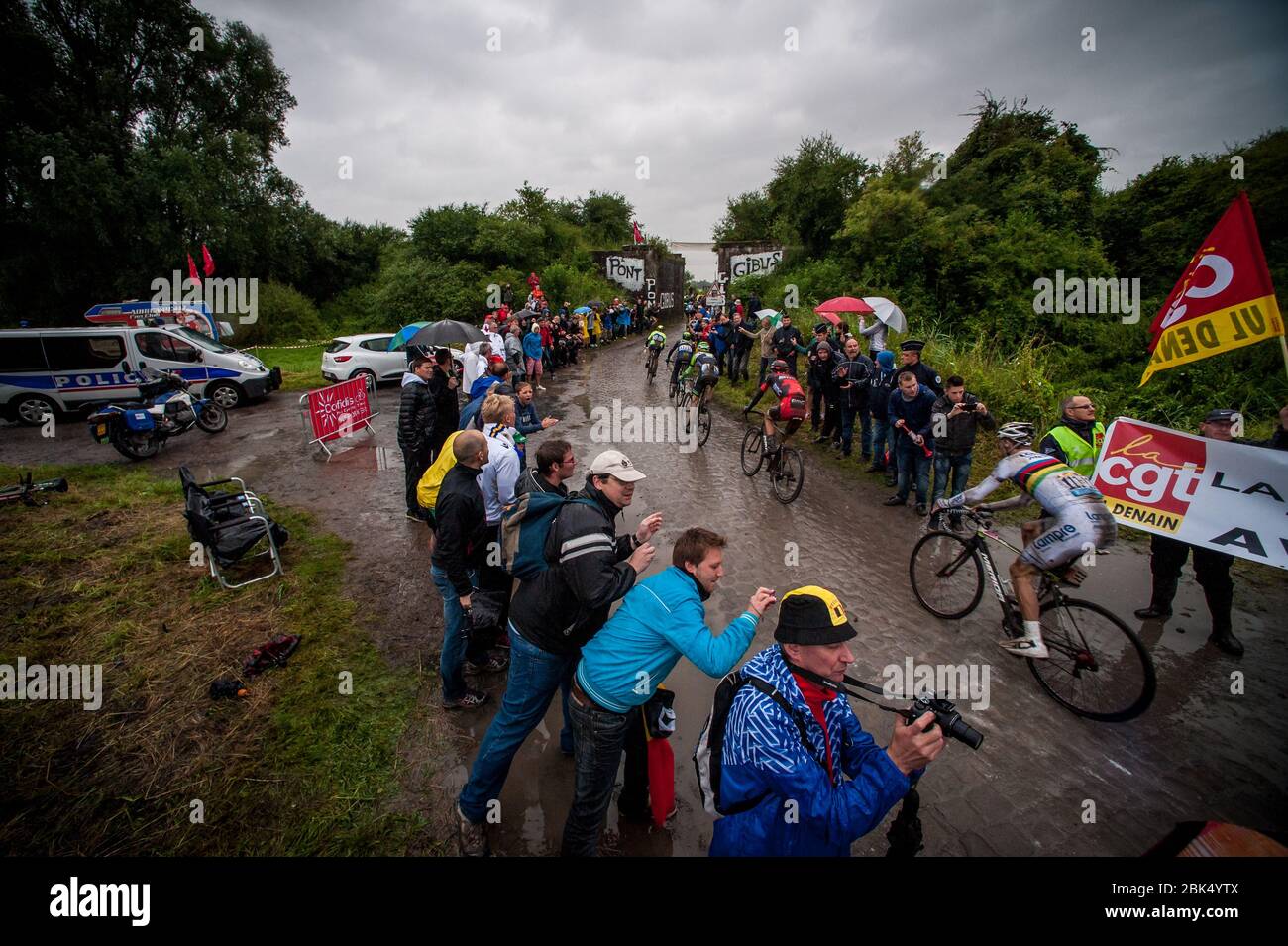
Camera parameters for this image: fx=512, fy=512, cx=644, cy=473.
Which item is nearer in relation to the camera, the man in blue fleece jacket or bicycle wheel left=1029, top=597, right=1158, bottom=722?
the man in blue fleece jacket

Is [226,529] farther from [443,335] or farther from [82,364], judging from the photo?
[82,364]

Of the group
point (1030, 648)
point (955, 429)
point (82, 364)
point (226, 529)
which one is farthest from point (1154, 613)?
point (82, 364)

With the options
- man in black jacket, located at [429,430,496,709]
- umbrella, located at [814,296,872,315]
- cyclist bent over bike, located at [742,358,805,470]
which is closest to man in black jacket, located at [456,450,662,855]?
man in black jacket, located at [429,430,496,709]

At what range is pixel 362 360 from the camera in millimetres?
14367

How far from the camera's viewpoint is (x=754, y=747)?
6.01ft

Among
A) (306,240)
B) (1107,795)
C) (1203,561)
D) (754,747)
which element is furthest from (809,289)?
(306,240)

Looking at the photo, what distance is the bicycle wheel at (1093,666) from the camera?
3.78 metres

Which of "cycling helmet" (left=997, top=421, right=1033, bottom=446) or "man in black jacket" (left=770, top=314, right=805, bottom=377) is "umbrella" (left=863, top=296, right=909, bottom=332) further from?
"cycling helmet" (left=997, top=421, right=1033, bottom=446)

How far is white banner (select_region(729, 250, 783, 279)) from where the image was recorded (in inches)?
1072

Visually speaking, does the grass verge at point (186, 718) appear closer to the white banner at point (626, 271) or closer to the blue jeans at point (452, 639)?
the blue jeans at point (452, 639)

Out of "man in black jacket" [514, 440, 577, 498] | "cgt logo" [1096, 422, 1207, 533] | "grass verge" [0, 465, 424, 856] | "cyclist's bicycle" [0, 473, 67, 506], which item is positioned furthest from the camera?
"cyclist's bicycle" [0, 473, 67, 506]

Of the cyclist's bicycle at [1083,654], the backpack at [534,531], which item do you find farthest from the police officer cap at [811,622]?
the cyclist's bicycle at [1083,654]

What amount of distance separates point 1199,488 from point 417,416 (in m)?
7.98

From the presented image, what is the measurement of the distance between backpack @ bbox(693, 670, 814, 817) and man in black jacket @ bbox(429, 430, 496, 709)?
216 cm
